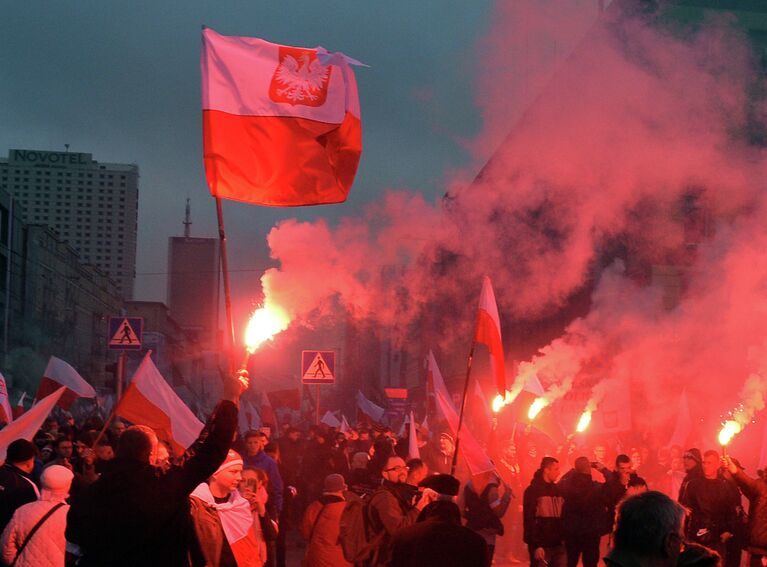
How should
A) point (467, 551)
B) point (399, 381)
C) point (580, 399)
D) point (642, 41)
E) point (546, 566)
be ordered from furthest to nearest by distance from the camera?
point (399, 381), point (642, 41), point (580, 399), point (546, 566), point (467, 551)

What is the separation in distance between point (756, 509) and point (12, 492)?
22.6 ft

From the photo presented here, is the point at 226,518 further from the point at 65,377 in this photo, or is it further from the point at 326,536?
the point at 65,377

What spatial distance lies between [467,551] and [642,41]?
39.2m

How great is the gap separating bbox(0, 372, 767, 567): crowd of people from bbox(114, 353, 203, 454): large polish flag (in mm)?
593

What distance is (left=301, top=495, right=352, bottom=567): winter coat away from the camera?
8.59 m

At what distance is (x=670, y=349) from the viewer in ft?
108

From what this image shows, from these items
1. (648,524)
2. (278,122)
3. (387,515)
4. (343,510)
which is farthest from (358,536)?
(648,524)

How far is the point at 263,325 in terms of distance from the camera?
6148 millimetres

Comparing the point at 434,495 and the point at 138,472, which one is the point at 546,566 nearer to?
the point at 434,495

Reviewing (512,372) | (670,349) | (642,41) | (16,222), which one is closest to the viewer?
(670,349)

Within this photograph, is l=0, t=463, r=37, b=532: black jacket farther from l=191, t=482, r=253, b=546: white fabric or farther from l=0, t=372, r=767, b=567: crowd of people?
l=191, t=482, r=253, b=546: white fabric

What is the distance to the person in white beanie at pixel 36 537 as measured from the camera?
19.7 ft

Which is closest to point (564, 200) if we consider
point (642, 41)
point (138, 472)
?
point (642, 41)

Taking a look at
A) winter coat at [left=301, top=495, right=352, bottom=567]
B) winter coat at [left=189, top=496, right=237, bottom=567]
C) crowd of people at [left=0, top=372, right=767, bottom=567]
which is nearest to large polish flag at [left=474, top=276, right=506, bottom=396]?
crowd of people at [left=0, top=372, right=767, bottom=567]
